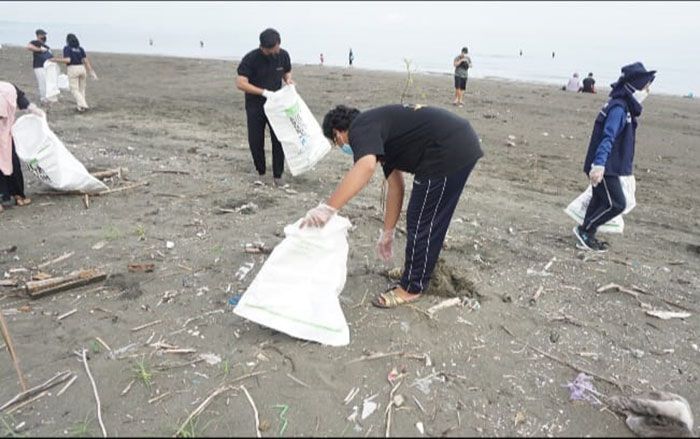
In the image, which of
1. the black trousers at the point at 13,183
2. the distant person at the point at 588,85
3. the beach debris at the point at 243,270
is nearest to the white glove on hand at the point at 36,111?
the black trousers at the point at 13,183

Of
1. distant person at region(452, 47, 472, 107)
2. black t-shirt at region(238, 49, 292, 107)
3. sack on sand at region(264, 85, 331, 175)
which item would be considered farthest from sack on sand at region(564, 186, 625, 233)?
distant person at region(452, 47, 472, 107)

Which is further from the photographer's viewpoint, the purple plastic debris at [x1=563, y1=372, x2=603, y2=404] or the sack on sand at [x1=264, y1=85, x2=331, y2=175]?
the sack on sand at [x1=264, y1=85, x2=331, y2=175]

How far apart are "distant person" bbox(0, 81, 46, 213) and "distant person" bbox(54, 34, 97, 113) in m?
5.62

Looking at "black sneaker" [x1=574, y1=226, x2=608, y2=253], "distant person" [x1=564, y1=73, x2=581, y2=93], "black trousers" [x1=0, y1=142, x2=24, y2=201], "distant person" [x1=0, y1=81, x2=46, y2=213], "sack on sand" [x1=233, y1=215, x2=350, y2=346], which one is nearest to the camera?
"sack on sand" [x1=233, y1=215, x2=350, y2=346]

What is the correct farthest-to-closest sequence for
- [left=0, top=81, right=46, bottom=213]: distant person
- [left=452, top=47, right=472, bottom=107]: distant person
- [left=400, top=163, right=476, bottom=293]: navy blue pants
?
[left=452, top=47, right=472, bottom=107]: distant person, [left=0, top=81, right=46, bottom=213]: distant person, [left=400, top=163, right=476, bottom=293]: navy blue pants

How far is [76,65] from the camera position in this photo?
33.0 feet

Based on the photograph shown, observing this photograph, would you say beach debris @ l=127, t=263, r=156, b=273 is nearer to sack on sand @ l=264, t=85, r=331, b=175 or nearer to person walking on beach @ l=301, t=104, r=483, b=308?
person walking on beach @ l=301, t=104, r=483, b=308

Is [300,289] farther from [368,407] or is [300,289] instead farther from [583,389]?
[583,389]

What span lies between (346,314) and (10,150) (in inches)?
154

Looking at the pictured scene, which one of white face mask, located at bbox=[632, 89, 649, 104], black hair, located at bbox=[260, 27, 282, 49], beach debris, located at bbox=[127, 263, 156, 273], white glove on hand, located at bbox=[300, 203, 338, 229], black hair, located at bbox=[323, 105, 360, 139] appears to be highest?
black hair, located at bbox=[260, 27, 282, 49]

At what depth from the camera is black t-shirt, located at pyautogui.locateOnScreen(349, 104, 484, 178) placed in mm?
2840

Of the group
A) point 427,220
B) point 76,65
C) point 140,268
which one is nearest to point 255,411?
point 427,220

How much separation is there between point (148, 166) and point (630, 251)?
18.7 feet

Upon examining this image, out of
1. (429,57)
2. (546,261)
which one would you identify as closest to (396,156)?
(546,261)
